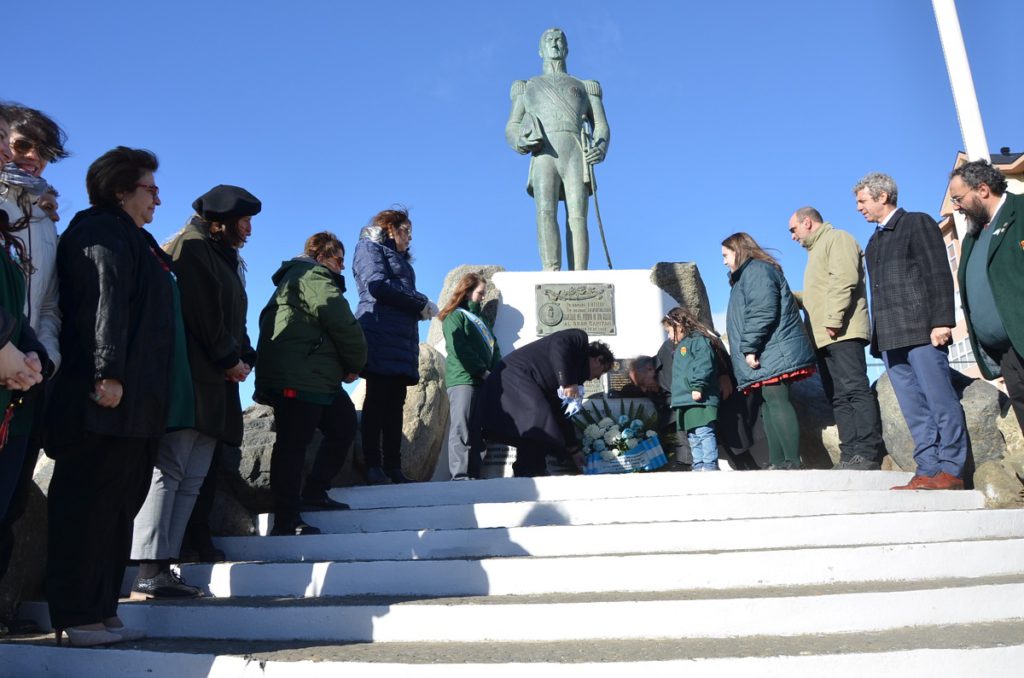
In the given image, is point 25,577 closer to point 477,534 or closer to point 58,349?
point 58,349

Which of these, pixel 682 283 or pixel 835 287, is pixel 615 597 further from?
pixel 682 283

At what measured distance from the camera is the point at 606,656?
8.60 ft

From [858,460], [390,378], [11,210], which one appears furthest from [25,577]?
[858,460]

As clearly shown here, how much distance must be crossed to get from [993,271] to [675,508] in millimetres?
1796

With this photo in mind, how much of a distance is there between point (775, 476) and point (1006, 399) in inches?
69.7

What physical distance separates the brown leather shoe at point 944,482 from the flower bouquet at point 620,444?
7.31 ft

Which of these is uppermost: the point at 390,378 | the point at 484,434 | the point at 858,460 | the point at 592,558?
the point at 390,378

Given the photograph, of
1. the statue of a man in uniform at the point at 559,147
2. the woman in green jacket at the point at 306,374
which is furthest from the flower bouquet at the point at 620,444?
the statue of a man in uniform at the point at 559,147

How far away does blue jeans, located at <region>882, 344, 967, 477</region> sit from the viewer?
4.53 m

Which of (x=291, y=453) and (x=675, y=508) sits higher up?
(x=291, y=453)

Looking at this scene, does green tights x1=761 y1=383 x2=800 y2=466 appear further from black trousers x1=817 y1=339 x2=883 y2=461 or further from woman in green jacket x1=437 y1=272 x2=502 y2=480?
woman in green jacket x1=437 y1=272 x2=502 y2=480

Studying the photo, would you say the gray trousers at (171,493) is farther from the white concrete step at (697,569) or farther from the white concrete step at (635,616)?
the white concrete step at (697,569)

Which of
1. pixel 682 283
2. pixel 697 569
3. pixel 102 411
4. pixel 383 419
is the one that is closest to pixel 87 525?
pixel 102 411

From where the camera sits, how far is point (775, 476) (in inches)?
179
